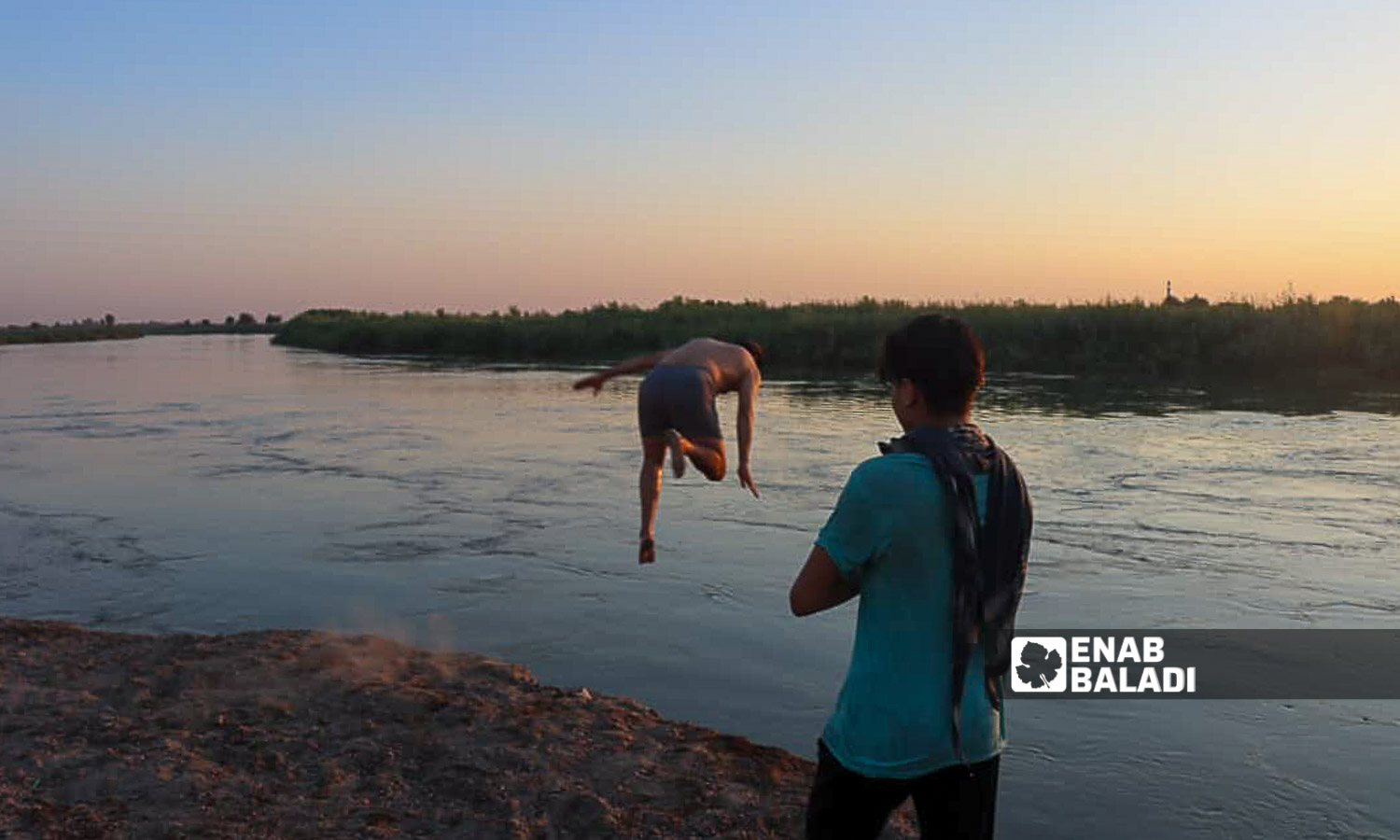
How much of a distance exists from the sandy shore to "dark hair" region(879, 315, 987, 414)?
101 inches

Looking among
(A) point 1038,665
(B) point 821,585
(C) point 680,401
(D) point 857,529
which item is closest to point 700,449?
(C) point 680,401

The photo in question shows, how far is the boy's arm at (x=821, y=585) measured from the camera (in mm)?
2705

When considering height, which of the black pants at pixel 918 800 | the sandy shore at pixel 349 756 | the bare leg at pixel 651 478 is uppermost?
the bare leg at pixel 651 478

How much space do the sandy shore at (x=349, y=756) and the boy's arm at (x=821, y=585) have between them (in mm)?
2189

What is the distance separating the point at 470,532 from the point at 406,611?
3187 millimetres

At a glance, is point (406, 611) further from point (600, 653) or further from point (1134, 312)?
point (1134, 312)

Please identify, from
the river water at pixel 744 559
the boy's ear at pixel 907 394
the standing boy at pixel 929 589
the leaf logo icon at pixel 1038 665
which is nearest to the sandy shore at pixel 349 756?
the river water at pixel 744 559

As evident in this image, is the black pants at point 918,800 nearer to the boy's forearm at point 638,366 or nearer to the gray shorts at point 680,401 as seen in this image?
the gray shorts at point 680,401

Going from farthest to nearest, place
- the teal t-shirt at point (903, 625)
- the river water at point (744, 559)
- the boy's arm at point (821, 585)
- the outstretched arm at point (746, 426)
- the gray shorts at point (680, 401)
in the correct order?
the gray shorts at point (680, 401) < the outstretched arm at point (746, 426) < the river water at point (744, 559) < the boy's arm at point (821, 585) < the teal t-shirt at point (903, 625)

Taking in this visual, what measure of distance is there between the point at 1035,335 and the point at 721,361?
3390 cm

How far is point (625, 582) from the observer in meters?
9.45

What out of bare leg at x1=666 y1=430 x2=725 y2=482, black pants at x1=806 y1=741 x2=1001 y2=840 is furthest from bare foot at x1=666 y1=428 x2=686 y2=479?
black pants at x1=806 y1=741 x2=1001 y2=840

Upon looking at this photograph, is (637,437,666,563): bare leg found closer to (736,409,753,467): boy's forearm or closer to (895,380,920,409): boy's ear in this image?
(736,409,753,467): boy's forearm

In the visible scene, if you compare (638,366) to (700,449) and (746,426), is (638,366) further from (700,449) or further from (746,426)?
(746,426)
